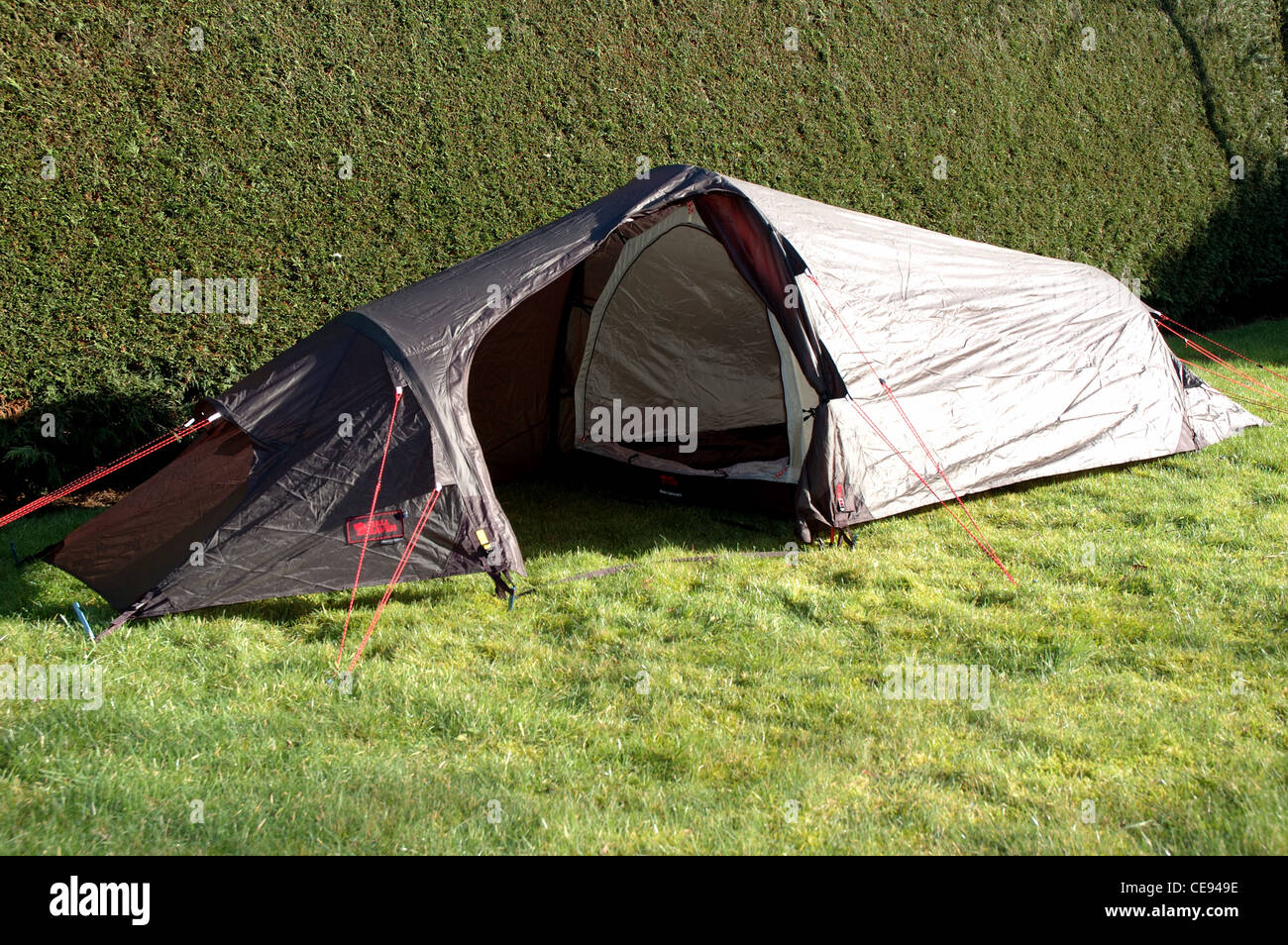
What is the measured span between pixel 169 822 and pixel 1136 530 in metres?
4.19

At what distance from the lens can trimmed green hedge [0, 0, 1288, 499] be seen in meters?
5.41

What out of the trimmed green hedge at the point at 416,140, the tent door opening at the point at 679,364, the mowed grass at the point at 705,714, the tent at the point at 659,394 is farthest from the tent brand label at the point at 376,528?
the trimmed green hedge at the point at 416,140

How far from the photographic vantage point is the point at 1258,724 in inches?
109

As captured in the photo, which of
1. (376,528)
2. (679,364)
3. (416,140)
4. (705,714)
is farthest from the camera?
(416,140)

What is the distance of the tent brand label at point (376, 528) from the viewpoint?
3.69 meters

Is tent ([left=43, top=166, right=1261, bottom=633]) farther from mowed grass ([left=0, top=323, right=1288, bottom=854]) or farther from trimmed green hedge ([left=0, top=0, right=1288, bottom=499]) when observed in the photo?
trimmed green hedge ([left=0, top=0, right=1288, bottom=499])

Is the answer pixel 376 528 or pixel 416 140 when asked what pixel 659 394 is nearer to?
pixel 416 140

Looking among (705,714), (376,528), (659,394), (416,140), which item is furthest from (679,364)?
(705,714)

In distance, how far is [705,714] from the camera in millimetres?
3008

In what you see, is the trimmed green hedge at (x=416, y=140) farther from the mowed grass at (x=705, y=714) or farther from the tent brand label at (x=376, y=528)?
the tent brand label at (x=376, y=528)

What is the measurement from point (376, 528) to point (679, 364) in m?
2.78

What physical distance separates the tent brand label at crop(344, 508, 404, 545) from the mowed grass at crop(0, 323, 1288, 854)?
33 centimetres

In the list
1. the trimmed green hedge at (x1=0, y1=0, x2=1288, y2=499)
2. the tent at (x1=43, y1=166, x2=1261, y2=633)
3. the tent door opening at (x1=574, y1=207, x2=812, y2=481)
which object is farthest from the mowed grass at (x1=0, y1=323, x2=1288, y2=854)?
the trimmed green hedge at (x1=0, y1=0, x2=1288, y2=499)
